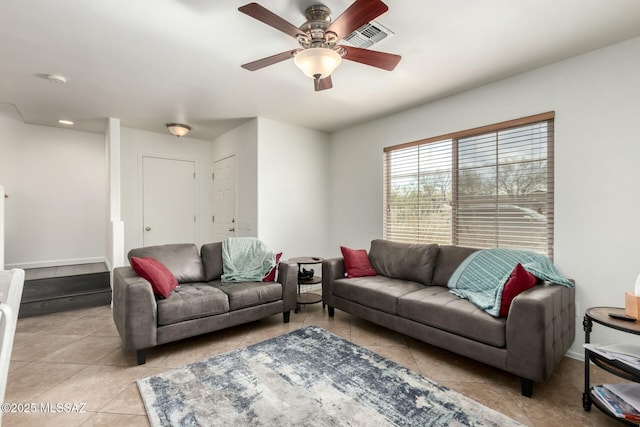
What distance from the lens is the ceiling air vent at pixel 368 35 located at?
205cm

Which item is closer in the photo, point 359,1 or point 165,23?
point 359,1

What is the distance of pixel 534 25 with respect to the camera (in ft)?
6.86

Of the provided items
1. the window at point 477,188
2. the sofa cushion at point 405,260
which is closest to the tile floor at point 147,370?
the sofa cushion at point 405,260

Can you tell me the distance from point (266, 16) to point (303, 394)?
229 cm

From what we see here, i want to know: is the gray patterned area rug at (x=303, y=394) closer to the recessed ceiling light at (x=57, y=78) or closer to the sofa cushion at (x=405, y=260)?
the sofa cushion at (x=405, y=260)

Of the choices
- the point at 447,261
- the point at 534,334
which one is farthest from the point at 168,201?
the point at 534,334

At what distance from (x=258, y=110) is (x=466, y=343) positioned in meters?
3.39

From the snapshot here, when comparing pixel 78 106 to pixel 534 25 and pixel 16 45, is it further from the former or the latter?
pixel 534 25

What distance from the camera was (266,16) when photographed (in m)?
1.62

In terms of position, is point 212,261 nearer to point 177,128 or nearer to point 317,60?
point 177,128

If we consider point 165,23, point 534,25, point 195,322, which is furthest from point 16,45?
point 534,25

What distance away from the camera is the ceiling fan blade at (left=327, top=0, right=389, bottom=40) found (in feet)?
5.01

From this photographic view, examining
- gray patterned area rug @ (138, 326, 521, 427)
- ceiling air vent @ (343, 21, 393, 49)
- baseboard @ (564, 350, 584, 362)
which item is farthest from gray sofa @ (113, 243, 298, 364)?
baseboard @ (564, 350, 584, 362)

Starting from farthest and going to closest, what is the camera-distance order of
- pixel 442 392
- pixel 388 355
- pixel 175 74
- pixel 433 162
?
1. pixel 433 162
2. pixel 175 74
3. pixel 388 355
4. pixel 442 392
